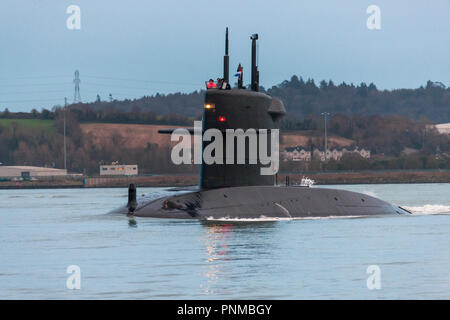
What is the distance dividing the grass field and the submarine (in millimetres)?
136133

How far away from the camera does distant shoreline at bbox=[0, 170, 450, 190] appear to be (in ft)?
437

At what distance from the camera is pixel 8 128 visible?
16888cm

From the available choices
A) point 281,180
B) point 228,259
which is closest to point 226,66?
point 228,259

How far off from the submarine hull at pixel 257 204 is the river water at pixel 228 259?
1.75 ft

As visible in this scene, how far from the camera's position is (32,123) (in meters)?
172

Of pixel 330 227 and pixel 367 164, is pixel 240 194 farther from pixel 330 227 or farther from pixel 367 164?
pixel 367 164

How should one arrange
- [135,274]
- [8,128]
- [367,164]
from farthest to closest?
[8,128], [367,164], [135,274]

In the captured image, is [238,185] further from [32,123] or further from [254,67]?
[32,123]

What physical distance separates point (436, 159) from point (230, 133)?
125096mm

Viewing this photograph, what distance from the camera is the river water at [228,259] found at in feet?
64.2

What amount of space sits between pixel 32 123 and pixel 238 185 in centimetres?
14101
